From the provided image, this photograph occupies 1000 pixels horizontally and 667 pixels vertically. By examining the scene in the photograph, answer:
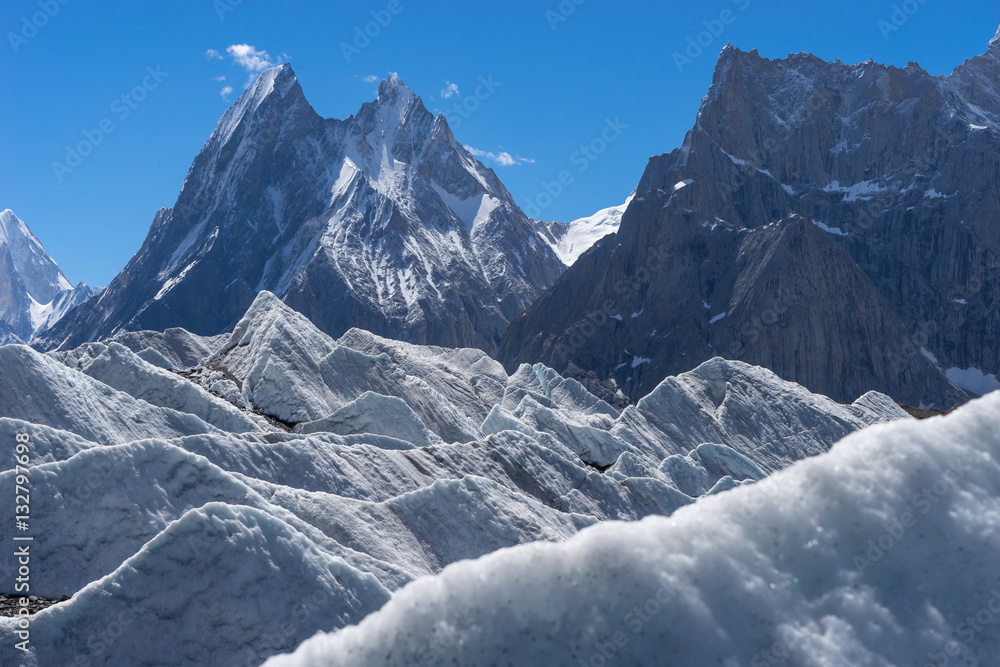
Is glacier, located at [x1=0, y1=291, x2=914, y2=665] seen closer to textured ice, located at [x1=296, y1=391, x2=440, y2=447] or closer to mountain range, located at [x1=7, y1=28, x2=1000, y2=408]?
textured ice, located at [x1=296, y1=391, x2=440, y2=447]

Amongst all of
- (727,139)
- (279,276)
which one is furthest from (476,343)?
(727,139)

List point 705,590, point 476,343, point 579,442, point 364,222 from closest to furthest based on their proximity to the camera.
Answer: point 705,590
point 579,442
point 476,343
point 364,222

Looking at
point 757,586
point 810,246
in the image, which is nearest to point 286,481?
point 757,586

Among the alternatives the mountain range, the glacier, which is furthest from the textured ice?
the mountain range

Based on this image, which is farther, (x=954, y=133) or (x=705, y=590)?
(x=954, y=133)

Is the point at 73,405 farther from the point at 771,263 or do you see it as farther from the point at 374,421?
the point at 771,263

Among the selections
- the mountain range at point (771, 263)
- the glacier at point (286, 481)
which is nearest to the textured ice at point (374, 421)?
the glacier at point (286, 481)

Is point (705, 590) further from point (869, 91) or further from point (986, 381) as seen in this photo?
point (869, 91)
